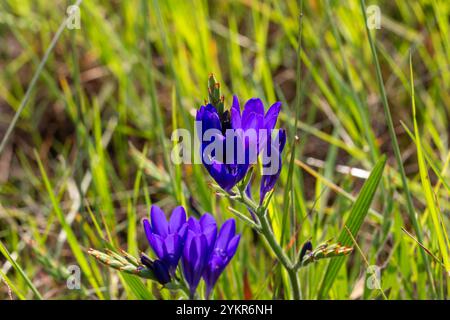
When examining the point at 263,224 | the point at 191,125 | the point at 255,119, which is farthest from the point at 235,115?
the point at 191,125

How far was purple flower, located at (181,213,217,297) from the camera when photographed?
104cm

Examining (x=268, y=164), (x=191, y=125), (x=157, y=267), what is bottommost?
(x=157, y=267)

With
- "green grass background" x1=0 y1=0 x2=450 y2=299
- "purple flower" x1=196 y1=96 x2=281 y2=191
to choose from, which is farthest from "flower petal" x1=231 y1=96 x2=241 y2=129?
"green grass background" x1=0 y1=0 x2=450 y2=299

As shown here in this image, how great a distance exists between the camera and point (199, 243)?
1.05 m

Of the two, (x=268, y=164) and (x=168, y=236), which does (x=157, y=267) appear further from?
(x=268, y=164)

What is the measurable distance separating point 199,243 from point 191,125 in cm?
→ 87

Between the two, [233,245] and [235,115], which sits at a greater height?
[235,115]

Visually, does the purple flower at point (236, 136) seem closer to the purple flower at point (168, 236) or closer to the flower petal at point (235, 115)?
the flower petal at point (235, 115)

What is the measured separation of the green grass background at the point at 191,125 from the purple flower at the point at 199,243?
35 centimetres

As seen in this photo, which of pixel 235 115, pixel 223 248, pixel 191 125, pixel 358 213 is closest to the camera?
pixel 235 115

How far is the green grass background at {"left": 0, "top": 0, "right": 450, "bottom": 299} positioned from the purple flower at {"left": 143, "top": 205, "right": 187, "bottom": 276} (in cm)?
37

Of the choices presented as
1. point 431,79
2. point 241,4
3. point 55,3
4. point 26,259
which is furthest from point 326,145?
point 55,3

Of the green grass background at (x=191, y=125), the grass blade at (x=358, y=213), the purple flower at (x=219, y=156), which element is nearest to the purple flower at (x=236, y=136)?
the purple flower at (x=219, y=156)

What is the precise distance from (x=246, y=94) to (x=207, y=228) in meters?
0.98
